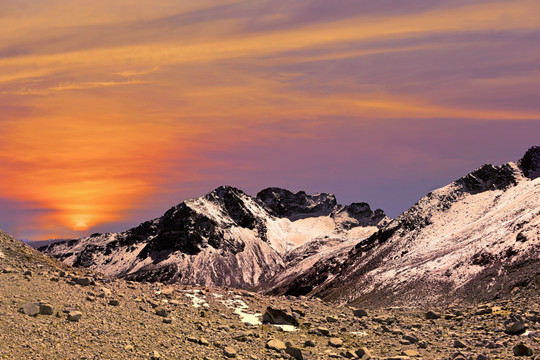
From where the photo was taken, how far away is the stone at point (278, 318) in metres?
34.6

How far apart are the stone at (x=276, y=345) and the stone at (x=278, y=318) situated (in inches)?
189

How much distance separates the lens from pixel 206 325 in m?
31.6


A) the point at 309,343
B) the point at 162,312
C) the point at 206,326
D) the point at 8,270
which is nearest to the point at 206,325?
the point at 206,326

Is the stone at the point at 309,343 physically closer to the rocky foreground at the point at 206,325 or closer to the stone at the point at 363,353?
the rocky foreground at the point at 206,325

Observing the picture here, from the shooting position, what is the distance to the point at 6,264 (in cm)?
3481

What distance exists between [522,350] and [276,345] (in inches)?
576

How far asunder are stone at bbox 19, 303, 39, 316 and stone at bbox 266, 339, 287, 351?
12.9 metres

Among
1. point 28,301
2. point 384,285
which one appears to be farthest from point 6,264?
point 384,285

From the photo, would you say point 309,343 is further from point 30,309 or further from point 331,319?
point 30,309

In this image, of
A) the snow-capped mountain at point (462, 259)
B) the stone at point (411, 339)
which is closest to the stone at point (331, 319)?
the stone at point (411, 339)

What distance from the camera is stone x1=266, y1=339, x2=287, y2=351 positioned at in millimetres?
28828

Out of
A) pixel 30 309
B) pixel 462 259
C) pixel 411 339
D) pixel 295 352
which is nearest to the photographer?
pixel 30 309

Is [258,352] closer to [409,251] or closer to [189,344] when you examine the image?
[189,344]

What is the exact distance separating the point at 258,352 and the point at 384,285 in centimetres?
12004
